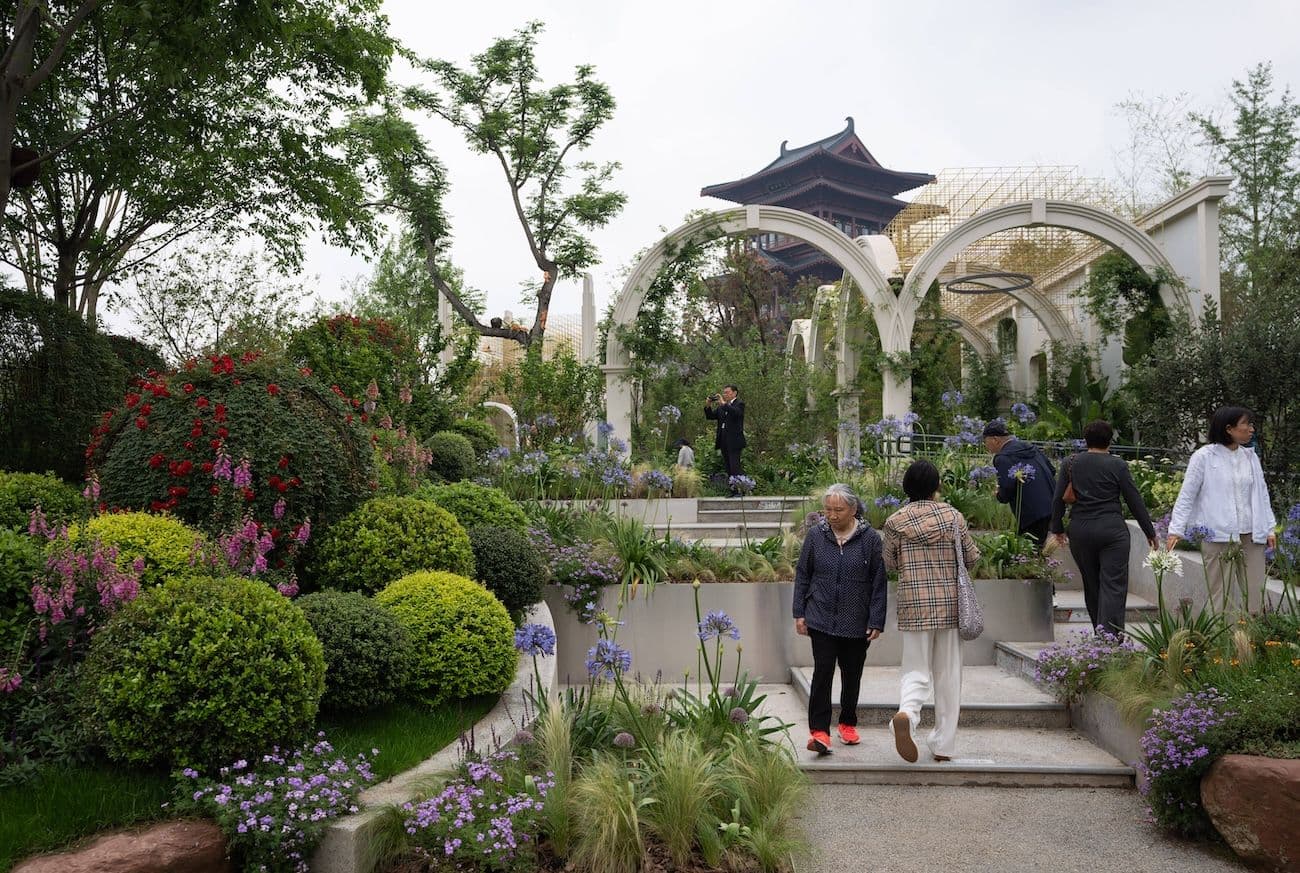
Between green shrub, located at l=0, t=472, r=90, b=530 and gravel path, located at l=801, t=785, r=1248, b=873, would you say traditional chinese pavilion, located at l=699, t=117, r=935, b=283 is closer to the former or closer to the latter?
green shrub, located at l=0, t=472, r=90, b=530

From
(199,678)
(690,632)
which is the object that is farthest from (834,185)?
(199,678)

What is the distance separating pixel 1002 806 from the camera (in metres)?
4.41

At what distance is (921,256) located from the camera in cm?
1359

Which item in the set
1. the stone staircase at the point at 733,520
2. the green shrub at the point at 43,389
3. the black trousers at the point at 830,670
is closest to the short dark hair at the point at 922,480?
the black trousers at the point at 830,670

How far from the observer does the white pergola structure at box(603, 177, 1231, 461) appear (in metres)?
13.5

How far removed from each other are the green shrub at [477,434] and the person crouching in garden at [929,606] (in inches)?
287

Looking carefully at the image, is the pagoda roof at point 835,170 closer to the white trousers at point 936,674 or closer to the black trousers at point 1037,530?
the black trousers at point 1037,530

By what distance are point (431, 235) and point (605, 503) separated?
1536 centimetres

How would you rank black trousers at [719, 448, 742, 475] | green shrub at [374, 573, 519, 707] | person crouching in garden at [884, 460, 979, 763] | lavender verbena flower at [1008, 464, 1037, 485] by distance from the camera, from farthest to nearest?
black trousers at [719, 448, 742, 475], lavender verbena flower at [1008, 464, 1037, 485], person crouching in garden at [884, 460, 979, 763], green shrub at [374, 573, 519, 707]

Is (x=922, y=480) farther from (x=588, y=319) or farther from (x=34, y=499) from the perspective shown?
(x=588, y=319)

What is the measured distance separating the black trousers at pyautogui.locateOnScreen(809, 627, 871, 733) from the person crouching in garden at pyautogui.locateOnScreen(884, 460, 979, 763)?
0.80ft

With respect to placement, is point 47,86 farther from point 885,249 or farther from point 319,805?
point 885,249

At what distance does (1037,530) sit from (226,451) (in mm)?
5589

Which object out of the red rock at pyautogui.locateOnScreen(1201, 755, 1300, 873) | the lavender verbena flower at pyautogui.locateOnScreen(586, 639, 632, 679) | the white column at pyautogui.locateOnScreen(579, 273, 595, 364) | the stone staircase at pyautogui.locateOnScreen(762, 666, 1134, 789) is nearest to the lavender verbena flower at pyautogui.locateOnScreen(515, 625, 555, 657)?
the lavender verbena flower at pyautogui.locateOnScreen(586, 639, 632, 679)
